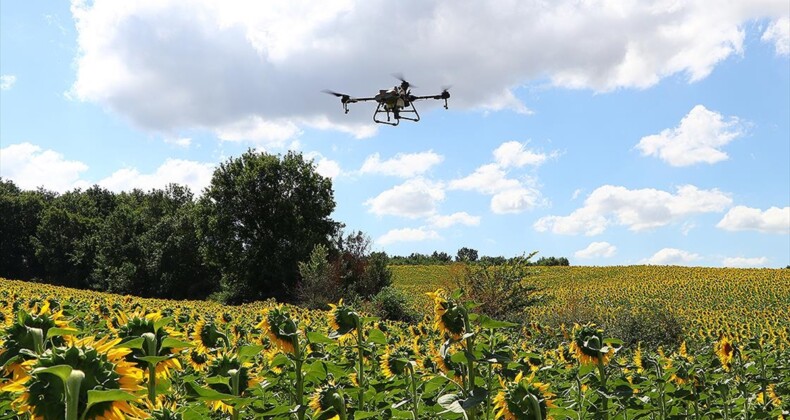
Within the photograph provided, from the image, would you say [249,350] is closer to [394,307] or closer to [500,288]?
[500,288]

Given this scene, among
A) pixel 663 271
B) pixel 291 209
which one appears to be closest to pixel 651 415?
pixel 291 209

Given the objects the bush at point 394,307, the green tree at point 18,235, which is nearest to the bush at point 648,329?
the bush at point 394,307

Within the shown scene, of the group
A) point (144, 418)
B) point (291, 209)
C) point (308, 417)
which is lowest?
point (308, 417)

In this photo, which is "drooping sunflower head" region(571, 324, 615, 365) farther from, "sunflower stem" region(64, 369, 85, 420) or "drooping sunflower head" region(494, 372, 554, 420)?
"sunflower stem" region(64, 369, 85, 420)

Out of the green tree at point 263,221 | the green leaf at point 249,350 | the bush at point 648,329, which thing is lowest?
the bush at point 648,329

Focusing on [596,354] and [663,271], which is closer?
[596,354]

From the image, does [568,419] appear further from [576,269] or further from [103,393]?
[576,269]

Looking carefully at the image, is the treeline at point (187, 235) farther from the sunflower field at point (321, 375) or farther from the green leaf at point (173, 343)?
the green leaf at point (173, 343)
